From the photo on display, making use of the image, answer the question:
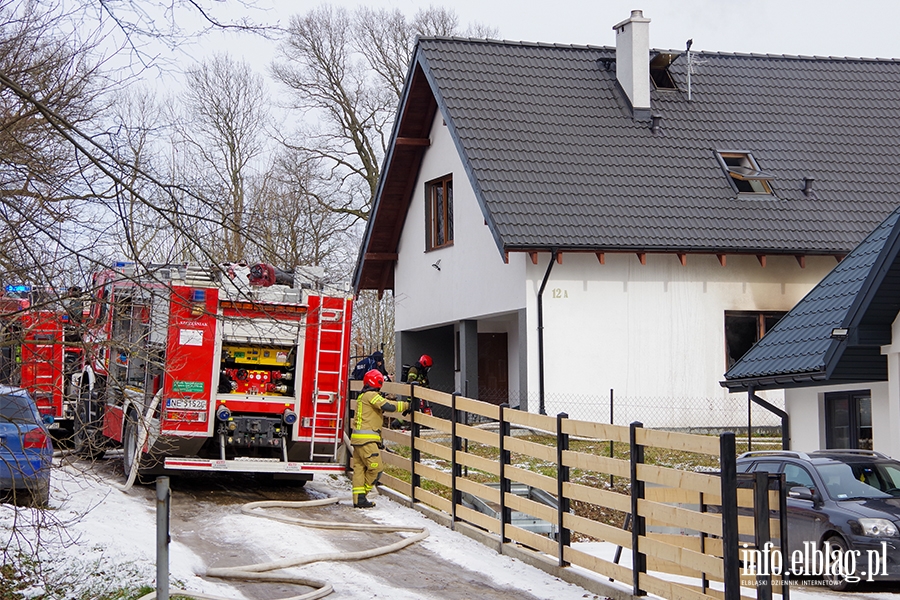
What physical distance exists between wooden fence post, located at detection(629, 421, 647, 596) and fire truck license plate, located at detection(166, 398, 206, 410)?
6.55 meters

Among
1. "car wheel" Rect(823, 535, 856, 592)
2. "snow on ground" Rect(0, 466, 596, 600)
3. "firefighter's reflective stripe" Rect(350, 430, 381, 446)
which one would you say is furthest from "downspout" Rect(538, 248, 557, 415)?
"car wheel" Rect(823, 535, 856, 592)

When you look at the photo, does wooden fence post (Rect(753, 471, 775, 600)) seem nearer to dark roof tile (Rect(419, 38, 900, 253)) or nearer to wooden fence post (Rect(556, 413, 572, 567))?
wooden fence post (Rect(556, 413, 572, 567))

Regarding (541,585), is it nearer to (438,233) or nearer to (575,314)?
(575,314)

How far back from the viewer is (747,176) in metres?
23.3

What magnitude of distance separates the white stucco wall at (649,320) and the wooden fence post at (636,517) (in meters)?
12.2

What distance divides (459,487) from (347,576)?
2941 millimetres

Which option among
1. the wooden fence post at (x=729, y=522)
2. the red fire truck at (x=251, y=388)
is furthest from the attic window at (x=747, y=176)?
the wooden fence post at (x=729, y=522)

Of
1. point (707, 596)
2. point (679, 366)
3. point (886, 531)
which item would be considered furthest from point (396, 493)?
point (679, 366)

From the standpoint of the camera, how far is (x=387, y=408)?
557 inches

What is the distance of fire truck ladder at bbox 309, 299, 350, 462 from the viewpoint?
14742 mm

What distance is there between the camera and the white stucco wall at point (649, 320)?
21.8 metres

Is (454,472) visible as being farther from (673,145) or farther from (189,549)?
(673,145)

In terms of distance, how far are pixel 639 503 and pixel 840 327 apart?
23.6ft

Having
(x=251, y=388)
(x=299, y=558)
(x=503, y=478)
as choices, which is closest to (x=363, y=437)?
(x=251, y=388)
